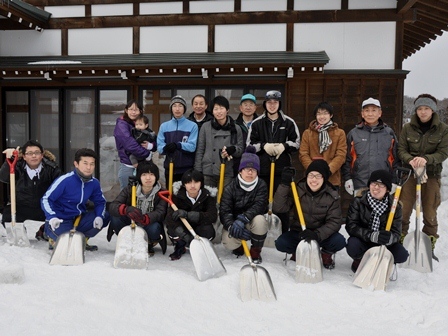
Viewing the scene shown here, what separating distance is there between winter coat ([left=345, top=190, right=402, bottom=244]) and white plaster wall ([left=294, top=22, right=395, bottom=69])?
3788mm

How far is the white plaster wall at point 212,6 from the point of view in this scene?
7402 millimetres

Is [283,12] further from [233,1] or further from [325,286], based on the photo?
[325,286]

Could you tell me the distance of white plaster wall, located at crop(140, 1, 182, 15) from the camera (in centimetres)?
754

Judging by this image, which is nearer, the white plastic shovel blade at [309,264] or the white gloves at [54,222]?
the white plastic shovel blade at [309,264]

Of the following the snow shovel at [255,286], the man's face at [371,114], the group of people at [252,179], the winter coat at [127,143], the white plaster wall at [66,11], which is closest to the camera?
the snow shovel at [255,286]

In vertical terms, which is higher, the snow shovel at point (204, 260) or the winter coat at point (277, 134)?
the winter coat at point (277, 134)

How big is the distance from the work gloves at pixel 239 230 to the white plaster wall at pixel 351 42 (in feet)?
14.0

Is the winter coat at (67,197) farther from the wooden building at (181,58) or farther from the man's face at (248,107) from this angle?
the wooden building at (181,58)

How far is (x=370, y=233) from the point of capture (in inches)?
154

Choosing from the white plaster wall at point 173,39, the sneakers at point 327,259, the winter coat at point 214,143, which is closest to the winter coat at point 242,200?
the winter coat at point 214,143

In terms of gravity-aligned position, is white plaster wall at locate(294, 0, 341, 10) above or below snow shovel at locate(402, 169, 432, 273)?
above

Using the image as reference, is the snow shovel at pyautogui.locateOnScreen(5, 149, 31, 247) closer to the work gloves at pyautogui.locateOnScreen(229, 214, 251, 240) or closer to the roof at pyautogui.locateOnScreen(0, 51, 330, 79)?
the work gloves at pyautogui.locateOnScreen(229, 214, 251, 240)

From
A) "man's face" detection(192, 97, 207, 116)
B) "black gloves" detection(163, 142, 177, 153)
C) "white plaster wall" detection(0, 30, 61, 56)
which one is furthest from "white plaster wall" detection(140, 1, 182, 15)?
"black gloves" detection(163, 142, 177, 153)

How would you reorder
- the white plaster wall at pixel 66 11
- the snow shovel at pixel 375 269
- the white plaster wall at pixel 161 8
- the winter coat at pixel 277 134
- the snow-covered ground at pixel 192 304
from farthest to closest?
the white plaster wall at pixel 66 11 → the white plaster wall at pixel 161 8 → the winter coat at pixel 277 134 → the snow shovel at pixel 375 269 → the snow-covered ground at pixel 192 304
